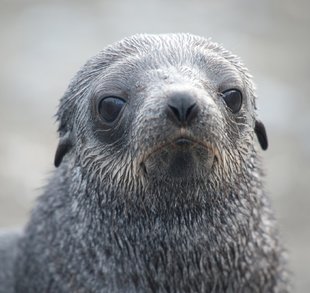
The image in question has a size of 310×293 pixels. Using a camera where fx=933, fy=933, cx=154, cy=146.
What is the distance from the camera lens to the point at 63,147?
20.8 ft

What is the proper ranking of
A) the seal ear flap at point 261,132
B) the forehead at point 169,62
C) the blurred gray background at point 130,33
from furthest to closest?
the blurred gray background at point 130,33 < the seal ear flap at point 261,132 < the forehead at point 169,62

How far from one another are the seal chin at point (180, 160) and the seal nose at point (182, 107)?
0.41 feet

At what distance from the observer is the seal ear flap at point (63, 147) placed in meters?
6.32

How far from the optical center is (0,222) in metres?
11.5

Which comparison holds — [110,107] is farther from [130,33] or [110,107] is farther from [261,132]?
[130,33]

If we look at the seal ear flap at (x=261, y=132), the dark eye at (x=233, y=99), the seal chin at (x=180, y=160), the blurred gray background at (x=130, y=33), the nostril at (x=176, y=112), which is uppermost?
the blurred gray background at (x=130, y=33)

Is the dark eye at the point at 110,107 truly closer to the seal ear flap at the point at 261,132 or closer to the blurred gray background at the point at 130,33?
the seal ear flap at the point at 261,132

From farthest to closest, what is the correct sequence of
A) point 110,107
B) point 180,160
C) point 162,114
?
point 110,107
point 180,160
point 162,114

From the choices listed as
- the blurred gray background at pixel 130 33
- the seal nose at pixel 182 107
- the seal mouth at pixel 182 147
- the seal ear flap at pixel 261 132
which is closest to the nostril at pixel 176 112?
the seal nose at pixel 182 107

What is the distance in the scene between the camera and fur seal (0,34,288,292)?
534 cm

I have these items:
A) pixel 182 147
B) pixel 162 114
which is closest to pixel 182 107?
pixel 162 114

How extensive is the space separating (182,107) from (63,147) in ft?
4.88

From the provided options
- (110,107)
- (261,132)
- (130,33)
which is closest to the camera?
(110,107)

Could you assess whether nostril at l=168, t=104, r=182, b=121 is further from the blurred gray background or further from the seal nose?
the blurred gray background
